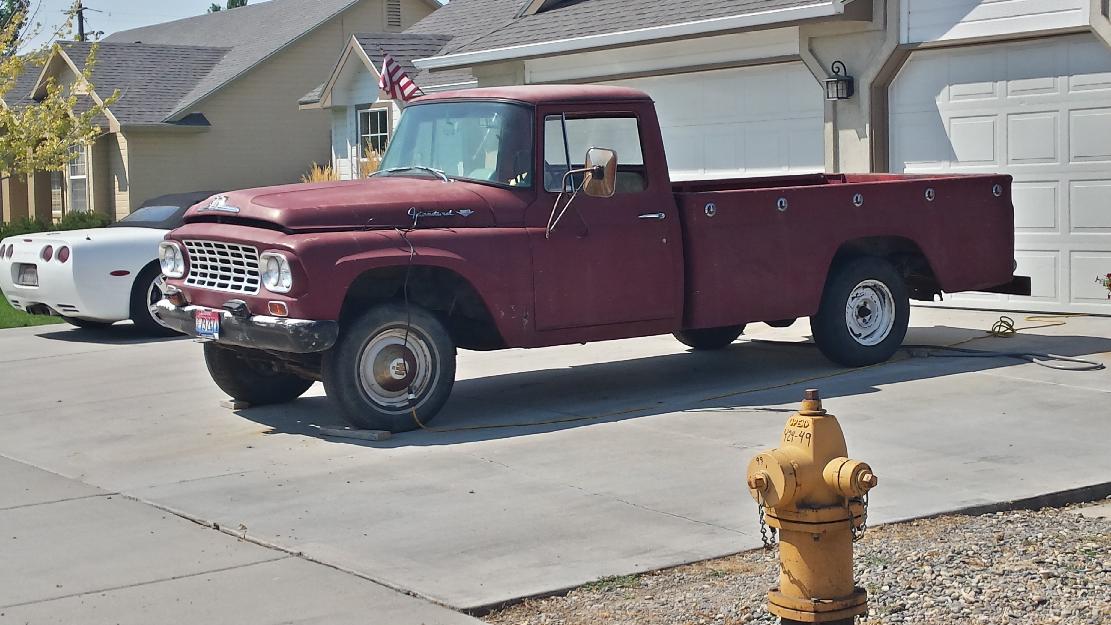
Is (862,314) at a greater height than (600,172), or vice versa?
(600,172)

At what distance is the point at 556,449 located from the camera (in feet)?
27.8

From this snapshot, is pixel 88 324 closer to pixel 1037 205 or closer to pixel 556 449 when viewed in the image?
pixel 556 449

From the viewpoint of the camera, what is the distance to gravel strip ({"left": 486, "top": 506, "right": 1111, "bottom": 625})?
533 centimetres

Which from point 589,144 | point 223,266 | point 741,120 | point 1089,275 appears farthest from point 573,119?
point 741,120

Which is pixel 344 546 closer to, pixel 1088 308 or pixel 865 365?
pixel 865 365

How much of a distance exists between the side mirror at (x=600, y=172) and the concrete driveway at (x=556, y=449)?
147cm

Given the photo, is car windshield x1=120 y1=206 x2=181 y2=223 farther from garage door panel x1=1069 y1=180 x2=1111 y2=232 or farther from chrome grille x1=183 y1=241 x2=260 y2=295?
garage door panel x1=1069 y1=180 x2=1111 y2=232

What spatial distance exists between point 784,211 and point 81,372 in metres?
6.04

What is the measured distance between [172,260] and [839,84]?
7555 mm

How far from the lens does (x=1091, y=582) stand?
5.62 m

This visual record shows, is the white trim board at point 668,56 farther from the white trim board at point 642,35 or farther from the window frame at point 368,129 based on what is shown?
the window frame at point 368,129

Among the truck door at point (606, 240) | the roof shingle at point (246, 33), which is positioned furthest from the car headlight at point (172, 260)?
the roof shingle at point (246, 33)

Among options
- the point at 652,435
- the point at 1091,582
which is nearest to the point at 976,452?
the point at 652,435

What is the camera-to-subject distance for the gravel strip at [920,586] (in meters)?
5.33
